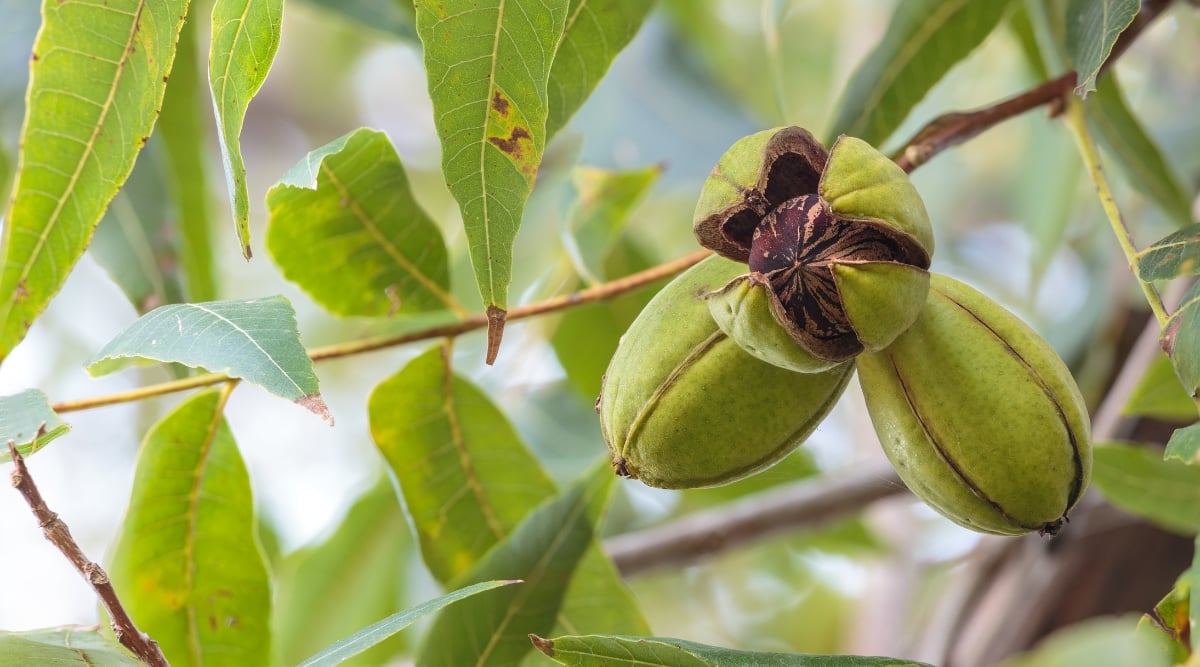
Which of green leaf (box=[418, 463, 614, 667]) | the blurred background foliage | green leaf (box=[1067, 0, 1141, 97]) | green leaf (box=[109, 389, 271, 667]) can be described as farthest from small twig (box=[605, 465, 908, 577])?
green leaf (box=[1067, 0, 1141, 97])

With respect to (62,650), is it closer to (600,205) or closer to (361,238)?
(361,238)

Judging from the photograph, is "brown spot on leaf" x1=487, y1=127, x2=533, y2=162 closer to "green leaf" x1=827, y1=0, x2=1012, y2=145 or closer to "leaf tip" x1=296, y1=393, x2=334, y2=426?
"leaf tip" x1=296, y1=393, x2=334, y2=426

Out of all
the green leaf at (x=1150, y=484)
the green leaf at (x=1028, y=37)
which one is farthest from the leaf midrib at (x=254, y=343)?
the green leaf at (x=1028, y=37)

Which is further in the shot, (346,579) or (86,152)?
(346,579)

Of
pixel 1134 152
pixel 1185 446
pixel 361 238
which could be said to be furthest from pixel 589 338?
pixel 1185 446

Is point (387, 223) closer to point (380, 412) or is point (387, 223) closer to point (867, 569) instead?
point (380, 412)

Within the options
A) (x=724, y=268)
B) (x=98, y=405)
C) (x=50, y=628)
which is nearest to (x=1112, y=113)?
(x=724, y=268)

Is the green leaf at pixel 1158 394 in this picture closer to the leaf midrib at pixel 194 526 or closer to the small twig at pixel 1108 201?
the small twig at pixel 1108 201
